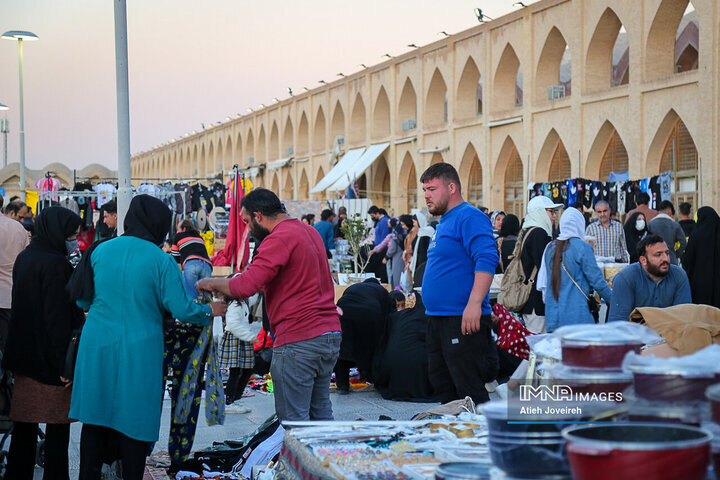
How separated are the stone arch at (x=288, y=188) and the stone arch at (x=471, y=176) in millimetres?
17103

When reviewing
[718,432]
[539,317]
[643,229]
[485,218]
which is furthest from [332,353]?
[643,229]

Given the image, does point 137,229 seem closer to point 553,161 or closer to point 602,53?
point 602,53

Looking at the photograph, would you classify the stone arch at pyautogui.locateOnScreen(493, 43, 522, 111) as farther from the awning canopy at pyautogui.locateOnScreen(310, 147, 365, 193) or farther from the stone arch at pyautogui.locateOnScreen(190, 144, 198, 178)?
the stone arch at pyautogui.locateOnScreen(190, 144, 198, 178)

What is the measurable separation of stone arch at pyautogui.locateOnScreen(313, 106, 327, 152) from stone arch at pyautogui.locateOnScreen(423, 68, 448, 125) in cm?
1100

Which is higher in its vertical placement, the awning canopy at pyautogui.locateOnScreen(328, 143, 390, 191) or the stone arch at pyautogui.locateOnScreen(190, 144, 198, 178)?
the stone arch at pyautogui.locateOnScreen(190, 144, 198, 178)

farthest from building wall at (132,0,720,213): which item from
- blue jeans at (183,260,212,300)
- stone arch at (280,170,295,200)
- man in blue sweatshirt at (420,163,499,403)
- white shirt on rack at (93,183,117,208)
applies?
man in blue sweatshirt at (420,163,499,403)

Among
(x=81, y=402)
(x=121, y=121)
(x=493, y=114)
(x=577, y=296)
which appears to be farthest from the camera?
(x=493, y=114)

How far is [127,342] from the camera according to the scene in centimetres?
401

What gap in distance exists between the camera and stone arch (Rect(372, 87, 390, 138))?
108 ft

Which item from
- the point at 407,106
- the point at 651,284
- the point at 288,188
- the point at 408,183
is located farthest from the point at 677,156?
the point at 288,188

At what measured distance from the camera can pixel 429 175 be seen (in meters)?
4.85

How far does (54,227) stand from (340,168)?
29.0 m

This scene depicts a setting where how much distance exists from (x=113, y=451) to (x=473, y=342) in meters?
2.11

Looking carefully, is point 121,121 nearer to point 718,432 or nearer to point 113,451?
point 113,451
